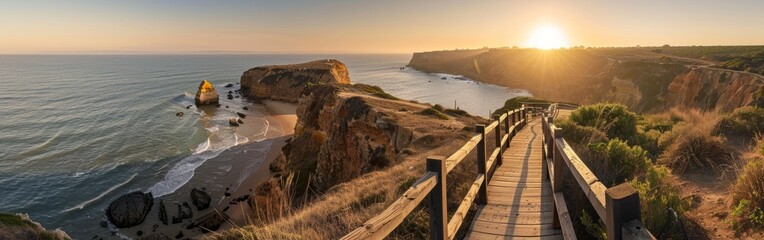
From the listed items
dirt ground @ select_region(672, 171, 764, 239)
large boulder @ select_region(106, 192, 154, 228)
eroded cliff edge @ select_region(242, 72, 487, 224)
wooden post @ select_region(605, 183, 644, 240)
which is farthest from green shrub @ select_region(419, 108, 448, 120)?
wooden post @ select_region(605, 183, 644, 240)

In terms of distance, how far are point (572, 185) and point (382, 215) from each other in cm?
434

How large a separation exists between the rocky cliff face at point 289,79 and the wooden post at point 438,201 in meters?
69.8

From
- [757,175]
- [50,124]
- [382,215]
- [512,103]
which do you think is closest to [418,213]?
[382,215]

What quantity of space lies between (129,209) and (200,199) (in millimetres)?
3792

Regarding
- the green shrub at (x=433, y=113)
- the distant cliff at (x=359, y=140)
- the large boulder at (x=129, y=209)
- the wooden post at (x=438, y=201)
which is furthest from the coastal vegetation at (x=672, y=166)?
the large boulder at (x=129, y=209)

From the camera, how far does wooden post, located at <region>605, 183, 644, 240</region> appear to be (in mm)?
2281

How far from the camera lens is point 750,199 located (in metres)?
5.39

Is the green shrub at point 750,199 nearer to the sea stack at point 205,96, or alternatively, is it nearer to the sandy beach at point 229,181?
the sandy beach at point 229,181

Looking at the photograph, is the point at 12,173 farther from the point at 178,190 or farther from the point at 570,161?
the point at 570,161

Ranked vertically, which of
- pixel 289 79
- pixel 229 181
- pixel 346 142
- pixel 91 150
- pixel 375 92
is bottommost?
pixel 229 181

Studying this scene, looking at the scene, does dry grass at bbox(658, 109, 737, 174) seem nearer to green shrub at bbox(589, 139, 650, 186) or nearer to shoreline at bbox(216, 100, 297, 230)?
green shrub at bbox(589, 139, 650, 186)

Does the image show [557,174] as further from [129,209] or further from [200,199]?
[129,209]

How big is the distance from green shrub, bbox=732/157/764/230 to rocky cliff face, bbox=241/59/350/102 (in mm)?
69054

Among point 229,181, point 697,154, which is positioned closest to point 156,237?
point 229,181
